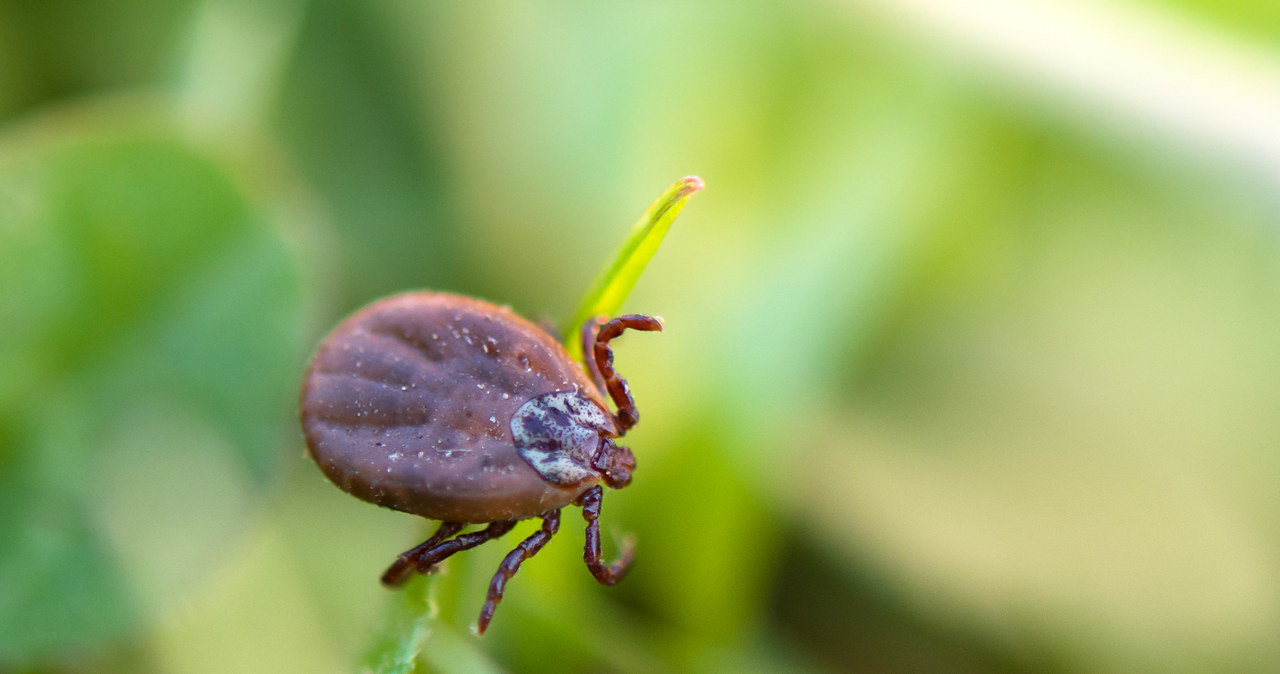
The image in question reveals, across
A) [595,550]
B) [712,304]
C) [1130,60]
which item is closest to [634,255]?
[595,550]

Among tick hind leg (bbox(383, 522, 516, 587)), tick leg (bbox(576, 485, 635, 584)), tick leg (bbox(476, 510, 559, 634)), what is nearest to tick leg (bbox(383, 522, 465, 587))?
tick hind leg (bbox(383, 522, 516, 587))

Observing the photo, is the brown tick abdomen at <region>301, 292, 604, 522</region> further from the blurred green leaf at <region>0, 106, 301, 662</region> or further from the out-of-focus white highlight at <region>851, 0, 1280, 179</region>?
the out-of-focus white highlight at <region>851, 0, 1280, 179</region>

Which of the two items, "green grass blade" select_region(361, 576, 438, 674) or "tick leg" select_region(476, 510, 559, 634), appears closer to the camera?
"green grass blade" select_region(361, 576, 438, 674)

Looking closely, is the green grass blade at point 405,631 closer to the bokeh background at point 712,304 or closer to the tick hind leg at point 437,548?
the tick hind leg at point 437,548

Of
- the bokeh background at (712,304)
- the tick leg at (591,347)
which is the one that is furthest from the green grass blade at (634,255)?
the bokeh background at (712,304)

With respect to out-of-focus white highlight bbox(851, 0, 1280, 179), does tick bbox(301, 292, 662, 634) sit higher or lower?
lower

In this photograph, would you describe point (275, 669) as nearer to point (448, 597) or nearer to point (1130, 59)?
point (448, 597)

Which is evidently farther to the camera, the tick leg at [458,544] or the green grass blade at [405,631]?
the tick leg at [458,544]
